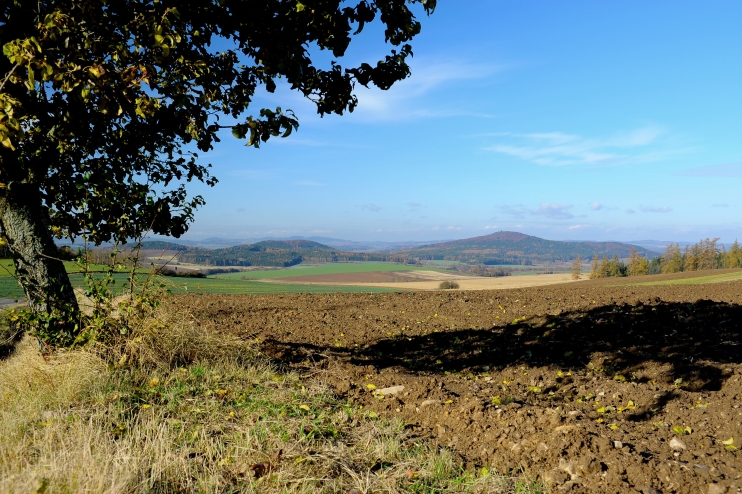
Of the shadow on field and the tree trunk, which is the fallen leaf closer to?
the shadow on field

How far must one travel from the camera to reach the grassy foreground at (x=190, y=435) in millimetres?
2844

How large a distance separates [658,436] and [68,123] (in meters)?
6.20

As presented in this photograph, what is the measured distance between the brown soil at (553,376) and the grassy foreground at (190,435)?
0.46 m

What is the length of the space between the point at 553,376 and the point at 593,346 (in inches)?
57.8

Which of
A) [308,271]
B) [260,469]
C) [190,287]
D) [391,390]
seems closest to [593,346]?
[391,390]

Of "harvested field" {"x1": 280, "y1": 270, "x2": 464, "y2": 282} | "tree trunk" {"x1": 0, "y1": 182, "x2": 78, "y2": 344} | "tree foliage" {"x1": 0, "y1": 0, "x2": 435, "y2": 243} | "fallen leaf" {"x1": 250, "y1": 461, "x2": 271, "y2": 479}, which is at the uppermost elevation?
"tree foliage" {"x1": 0, "y1": 0, "x2": 435, "y2": 243}

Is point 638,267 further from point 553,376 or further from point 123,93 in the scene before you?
point 123,93

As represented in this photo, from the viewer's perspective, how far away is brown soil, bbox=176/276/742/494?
344 centimetres

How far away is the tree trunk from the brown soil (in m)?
2.69

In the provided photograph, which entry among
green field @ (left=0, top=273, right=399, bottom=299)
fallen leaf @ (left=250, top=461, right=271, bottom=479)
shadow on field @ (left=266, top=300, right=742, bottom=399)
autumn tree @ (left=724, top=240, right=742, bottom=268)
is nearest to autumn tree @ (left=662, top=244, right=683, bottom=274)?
autumn tree @ (left=724, top=240, right=742, bottom=268)

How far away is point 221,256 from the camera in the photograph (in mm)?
91438

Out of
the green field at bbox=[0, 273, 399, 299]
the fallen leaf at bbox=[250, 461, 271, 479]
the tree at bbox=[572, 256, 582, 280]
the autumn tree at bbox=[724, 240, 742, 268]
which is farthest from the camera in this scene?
the autumn tree at bbox=[724, 240, 742, 268]

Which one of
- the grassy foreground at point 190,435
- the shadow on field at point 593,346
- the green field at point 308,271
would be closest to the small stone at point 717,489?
the grassy foreground at point 190,435

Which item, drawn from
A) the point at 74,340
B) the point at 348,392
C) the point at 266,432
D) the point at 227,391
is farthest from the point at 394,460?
the point at 74,340
